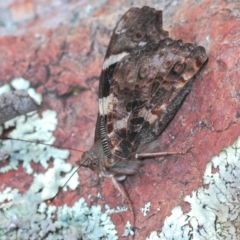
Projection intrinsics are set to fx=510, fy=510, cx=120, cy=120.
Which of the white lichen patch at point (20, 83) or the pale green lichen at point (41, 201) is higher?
the white lichen patch at point (20, 83)

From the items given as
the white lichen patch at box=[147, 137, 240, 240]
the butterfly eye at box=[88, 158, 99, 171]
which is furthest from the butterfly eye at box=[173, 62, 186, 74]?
the butterfly eye at box=[88, 158, 99, 171]

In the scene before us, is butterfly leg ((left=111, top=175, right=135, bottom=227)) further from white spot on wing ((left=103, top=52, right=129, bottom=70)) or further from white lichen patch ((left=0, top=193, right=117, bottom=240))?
white spot on wing ((left=103, top=52, right=129, bottom=70))

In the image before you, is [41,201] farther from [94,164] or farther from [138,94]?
[138,94]

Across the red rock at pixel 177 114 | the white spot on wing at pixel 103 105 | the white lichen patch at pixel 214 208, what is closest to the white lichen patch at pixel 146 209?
the red rock at pixel 177 114

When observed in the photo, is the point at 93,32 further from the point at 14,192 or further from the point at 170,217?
the point at 170,217

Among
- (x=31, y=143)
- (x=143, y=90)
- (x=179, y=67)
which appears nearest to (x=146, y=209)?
(x=143, y=90)

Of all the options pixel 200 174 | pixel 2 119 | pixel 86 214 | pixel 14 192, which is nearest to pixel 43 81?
pixel 2 119

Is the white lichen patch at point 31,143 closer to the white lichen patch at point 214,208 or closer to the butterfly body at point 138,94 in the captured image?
the butterfly body at point 138,94
